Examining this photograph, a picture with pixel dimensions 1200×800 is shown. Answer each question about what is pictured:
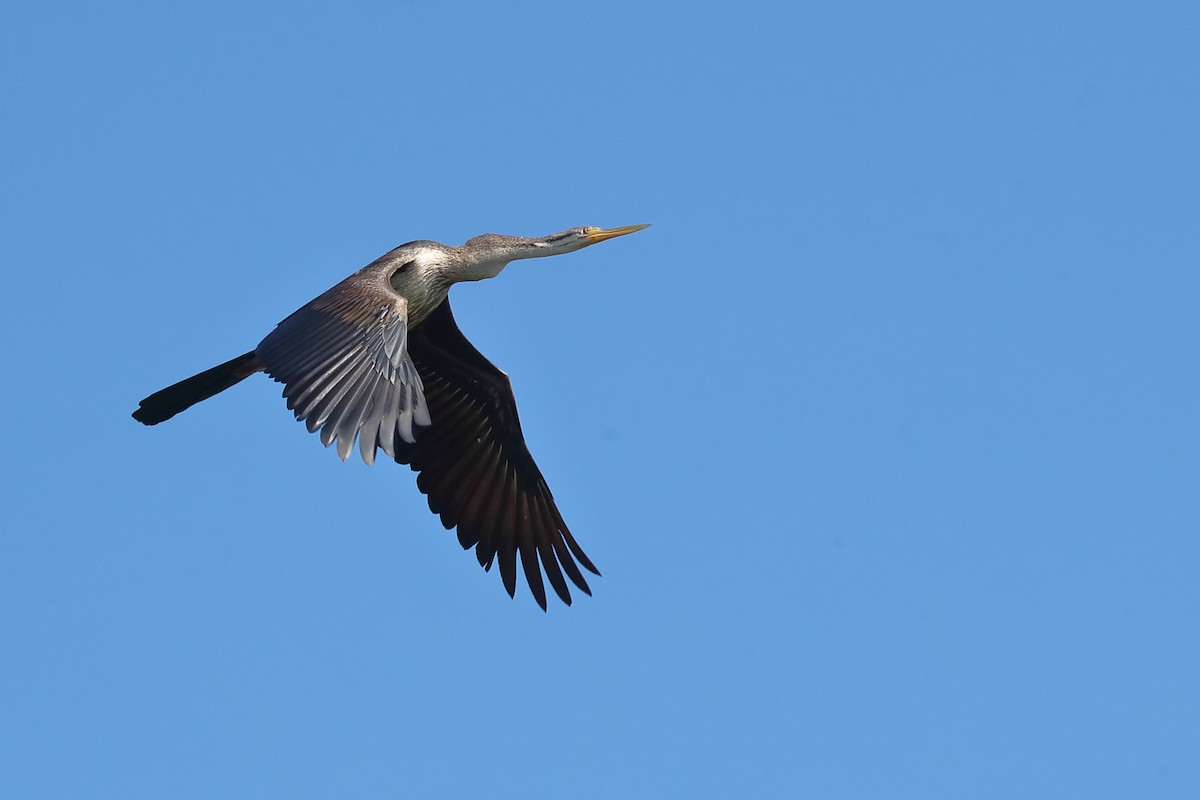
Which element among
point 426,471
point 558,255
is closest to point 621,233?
point 558,255

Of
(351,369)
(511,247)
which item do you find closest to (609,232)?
(511,247)

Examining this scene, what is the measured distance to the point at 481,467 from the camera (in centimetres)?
1811

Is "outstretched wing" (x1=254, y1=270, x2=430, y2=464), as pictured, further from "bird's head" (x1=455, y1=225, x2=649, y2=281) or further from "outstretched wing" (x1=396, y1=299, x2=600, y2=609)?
"outstretched wing" (x1=396, y1=299, x2=600, y2=609)

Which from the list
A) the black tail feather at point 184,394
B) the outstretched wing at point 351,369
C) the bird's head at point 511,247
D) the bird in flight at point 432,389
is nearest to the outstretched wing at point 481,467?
the bird in flight at point 432,389

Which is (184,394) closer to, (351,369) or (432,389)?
(432,389)

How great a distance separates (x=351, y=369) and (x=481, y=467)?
15.4ft

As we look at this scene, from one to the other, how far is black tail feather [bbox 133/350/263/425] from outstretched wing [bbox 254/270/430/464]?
4.61 feet

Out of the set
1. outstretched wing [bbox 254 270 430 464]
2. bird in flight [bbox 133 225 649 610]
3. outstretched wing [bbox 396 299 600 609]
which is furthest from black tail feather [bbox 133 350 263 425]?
outstretched wing [bbox 396 299 600 609]

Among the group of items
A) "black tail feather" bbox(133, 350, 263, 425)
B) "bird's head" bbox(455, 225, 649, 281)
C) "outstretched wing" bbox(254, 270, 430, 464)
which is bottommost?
"outstretched wing" bbox(254, 270, 430, 464)

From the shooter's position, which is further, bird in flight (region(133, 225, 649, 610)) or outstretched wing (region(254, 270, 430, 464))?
bird in flight (region(133, 225, 649, 610))

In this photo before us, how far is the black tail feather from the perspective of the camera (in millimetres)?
16228

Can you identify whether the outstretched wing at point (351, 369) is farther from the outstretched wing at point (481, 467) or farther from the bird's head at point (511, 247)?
the outstretched wing at point (481, 467)

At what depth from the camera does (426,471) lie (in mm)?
18016

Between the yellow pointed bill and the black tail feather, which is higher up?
the yellow pointed bill
